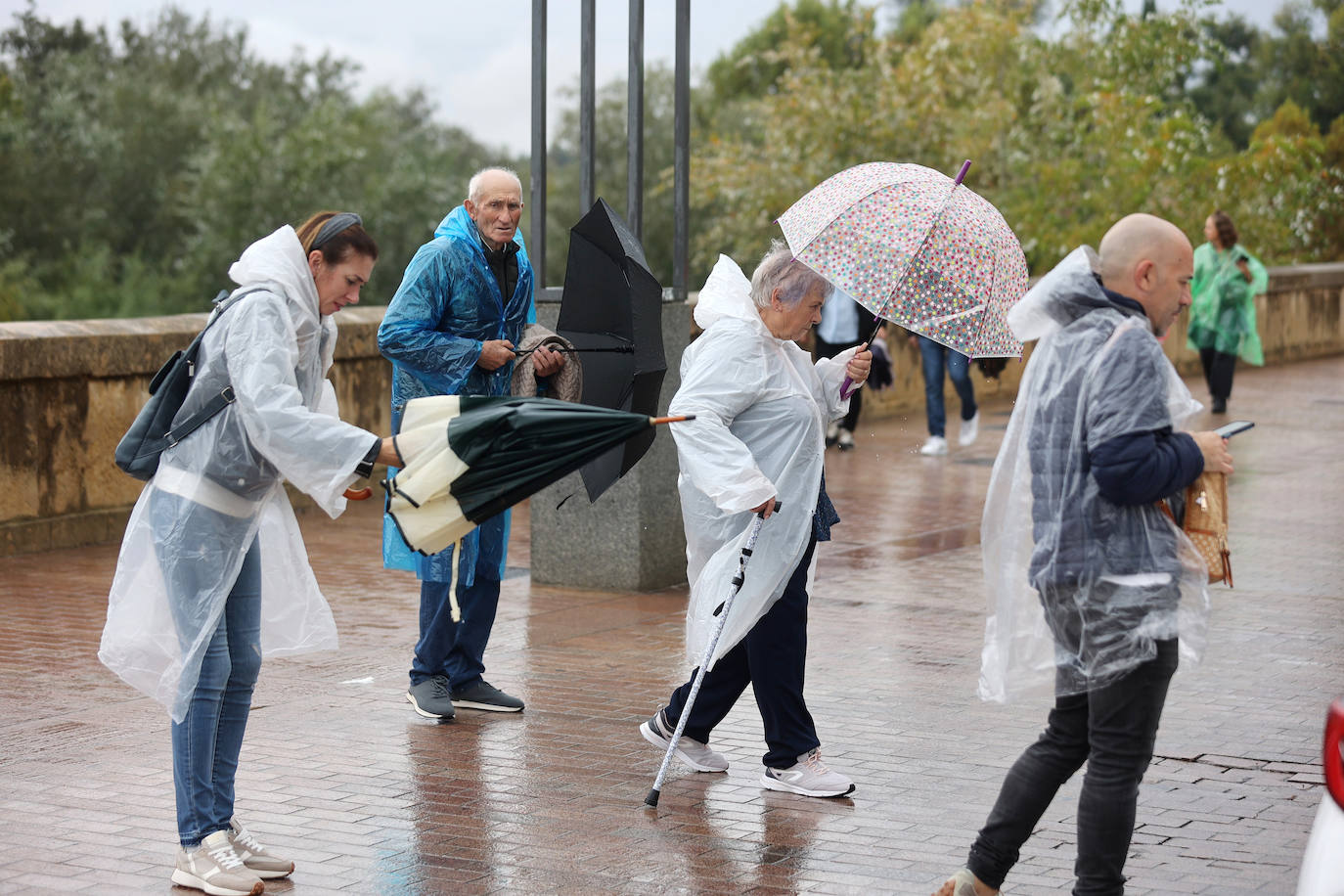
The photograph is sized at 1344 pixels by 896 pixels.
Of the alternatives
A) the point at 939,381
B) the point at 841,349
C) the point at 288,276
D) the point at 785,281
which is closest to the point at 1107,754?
the point at 785,281

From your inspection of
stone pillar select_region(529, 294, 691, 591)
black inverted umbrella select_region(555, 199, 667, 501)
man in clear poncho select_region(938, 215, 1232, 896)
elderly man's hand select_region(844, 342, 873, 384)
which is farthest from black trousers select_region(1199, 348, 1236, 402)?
man in clear poncho select_region(938, 215, 1232, 896)

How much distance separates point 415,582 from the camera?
31.3 feet

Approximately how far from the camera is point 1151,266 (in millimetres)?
4109

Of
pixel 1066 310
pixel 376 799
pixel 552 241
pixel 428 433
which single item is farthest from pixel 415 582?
pixel 552 241

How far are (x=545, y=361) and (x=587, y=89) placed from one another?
3107 mm

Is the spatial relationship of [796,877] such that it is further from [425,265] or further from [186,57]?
[186,57]

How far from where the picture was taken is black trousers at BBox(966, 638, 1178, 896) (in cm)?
407

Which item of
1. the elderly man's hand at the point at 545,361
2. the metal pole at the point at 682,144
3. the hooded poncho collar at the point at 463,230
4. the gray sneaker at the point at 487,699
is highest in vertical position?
the metal pole at the point at 682,144

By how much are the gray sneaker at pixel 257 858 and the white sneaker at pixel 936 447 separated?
10.8 meters

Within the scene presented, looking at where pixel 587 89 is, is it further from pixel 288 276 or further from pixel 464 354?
pixel 288 276

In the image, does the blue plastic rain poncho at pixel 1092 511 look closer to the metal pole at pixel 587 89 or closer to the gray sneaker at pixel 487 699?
the gray sneaker at pixel 487 699

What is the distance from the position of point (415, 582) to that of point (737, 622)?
4.31 meters

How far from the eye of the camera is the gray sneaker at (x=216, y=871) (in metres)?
4.64

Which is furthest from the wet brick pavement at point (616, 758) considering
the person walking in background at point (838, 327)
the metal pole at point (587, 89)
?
the person walking in background at point (838, 327)
